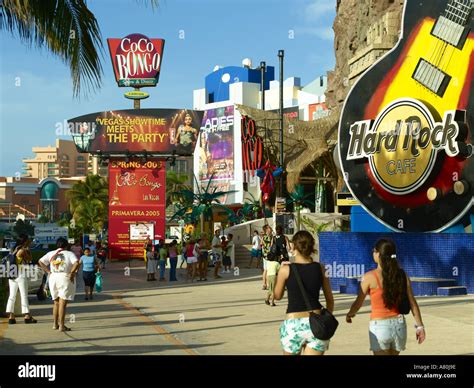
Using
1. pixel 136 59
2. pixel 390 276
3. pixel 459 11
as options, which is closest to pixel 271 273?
pixel 459 11

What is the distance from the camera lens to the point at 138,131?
47.6 m

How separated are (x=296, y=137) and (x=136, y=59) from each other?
864 inches

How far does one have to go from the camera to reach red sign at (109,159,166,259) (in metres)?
47.4

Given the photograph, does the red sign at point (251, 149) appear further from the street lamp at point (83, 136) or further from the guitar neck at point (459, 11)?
the guitar neck at point (459, 11)

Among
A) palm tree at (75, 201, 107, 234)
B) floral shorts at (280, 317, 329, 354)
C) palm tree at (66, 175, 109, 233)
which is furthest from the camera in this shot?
palm tree at (66, 175, 109, 233)

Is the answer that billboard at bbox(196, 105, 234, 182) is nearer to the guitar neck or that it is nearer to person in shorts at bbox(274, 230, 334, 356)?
the guitar neck

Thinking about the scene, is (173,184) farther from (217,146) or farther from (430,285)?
(430,285)

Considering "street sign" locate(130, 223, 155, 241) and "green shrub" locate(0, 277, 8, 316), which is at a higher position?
"street sign" locate(130, 223, 155, 241)

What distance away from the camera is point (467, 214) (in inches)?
878

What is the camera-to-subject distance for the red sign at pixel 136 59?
5266cm

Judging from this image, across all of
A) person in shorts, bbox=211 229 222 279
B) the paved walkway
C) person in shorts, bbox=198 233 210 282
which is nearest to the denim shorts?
the paved walkway

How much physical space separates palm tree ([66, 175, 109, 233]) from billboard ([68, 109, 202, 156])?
39.1m

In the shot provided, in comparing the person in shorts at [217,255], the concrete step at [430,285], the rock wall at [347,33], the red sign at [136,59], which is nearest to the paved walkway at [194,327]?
the concrete step at [430,285]
